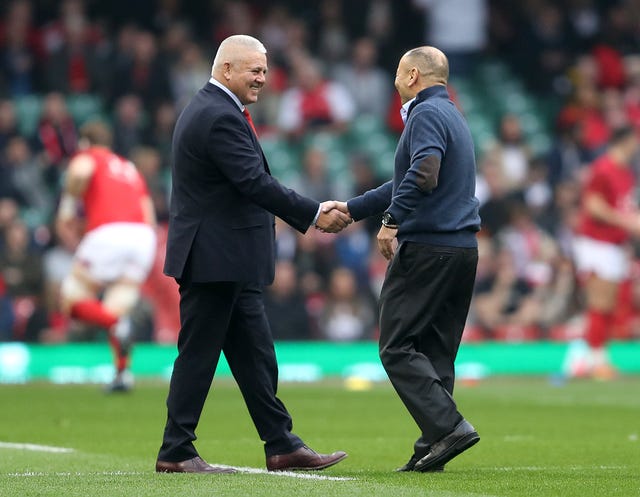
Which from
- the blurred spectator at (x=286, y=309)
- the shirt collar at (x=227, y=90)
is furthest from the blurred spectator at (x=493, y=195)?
the shirt collar at (x=227, y=90)

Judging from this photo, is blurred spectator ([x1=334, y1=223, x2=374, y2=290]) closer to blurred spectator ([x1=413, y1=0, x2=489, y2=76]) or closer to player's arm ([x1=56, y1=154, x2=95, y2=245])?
blurred spectator ([x1=413, y1=0, x2=489, y2=76])

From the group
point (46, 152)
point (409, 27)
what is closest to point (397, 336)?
point (46, 152)

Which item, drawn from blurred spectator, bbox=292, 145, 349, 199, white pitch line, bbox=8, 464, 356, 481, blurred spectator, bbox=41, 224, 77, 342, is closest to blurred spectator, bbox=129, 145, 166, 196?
blurred spectator, bbox=41, 224, 77, 342

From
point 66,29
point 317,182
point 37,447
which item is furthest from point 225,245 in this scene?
point 66,29

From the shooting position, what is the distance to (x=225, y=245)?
7.96 m

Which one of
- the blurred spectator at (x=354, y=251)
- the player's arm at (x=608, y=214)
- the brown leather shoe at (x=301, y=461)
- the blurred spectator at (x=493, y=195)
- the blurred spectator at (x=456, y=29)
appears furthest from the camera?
the blurred spectator at (x=456, y=29)

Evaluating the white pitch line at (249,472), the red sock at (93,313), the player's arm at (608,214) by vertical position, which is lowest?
the red sock at (93,313)

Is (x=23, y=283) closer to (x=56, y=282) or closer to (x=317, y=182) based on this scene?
(x=56, y=282)

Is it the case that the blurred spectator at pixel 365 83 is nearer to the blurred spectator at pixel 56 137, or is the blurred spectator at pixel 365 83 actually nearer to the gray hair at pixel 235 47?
the blurred spectator at pixel 56 137

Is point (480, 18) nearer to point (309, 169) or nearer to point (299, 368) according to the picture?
point (309, 169)

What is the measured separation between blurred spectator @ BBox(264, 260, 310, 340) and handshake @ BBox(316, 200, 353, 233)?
Result: 10.3 metres

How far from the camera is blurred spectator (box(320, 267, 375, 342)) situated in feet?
62.3

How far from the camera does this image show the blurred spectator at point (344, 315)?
19000mm

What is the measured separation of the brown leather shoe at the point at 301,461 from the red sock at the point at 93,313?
20.3 feet
